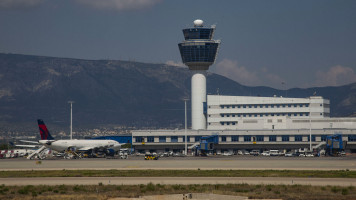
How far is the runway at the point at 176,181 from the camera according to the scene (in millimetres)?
65750

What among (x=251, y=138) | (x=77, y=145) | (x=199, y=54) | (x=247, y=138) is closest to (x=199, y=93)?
(x=199, y=54)

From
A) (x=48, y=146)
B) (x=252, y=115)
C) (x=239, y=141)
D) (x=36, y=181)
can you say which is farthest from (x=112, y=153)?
(x=36, y=181)

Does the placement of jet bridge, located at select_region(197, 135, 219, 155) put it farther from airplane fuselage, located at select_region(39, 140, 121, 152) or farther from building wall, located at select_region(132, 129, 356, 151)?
airplane fuselage, located at select_region(39, 140, 121, 152)

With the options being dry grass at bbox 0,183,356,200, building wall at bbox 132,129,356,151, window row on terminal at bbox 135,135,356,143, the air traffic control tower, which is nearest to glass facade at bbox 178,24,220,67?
the air traffic control tower

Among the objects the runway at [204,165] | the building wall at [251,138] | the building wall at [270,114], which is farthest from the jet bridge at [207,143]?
the runway at [204,165]

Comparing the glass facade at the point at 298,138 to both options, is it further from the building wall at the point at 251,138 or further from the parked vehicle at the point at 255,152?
the parked vehicle at the point at 255,152

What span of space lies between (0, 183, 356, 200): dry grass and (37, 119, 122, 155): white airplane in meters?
80.3

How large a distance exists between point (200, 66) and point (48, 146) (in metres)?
71.9

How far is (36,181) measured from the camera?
70.6m

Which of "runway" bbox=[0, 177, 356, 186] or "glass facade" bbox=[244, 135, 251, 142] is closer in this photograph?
"runway" bbox=[0, 177, 356, 186]

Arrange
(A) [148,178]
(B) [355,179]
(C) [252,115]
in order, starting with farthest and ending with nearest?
(C) [252,115] → (A) [148,178] → (B) [355,179]

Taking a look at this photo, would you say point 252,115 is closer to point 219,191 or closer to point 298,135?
point 298,135

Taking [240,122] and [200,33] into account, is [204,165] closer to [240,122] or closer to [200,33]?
[240,122]

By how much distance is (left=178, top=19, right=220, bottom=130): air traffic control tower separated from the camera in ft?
634
